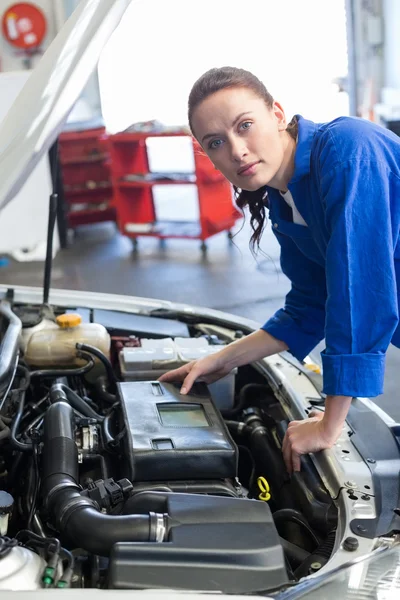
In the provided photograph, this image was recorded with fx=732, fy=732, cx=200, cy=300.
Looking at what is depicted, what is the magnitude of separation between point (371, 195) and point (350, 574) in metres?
0.72

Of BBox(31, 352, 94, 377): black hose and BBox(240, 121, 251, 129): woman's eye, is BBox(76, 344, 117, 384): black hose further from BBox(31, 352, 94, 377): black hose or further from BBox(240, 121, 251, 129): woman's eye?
BBox(240, 121, 251, 129): woman's eye

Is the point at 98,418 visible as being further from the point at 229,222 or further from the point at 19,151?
the point at 229,222

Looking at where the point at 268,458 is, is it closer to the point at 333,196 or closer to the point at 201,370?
the point at 201,370

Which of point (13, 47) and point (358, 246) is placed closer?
point (358, 246)

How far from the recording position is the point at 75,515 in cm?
137

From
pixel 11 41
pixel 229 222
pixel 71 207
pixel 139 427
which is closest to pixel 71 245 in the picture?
pixel 71 207

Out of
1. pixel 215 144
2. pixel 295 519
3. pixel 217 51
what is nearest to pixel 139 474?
pixel 295 519

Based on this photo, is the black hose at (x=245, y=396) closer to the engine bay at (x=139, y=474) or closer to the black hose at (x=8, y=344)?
the engine bay at (x=139, y=474)

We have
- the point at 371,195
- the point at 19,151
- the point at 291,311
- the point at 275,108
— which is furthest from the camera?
the point at 291,311

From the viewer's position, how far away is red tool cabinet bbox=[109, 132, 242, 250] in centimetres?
640

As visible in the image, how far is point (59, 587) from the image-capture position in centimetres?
122

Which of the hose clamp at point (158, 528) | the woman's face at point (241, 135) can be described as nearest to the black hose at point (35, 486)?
the hose clamp at point (158, 528)

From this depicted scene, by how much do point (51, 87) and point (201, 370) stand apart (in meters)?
0.89

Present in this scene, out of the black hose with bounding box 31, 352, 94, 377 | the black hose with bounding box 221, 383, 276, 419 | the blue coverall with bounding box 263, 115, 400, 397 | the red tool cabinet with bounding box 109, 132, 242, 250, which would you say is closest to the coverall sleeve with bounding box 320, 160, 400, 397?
the blue coverall with bounding box 263, 115, 400, 397
